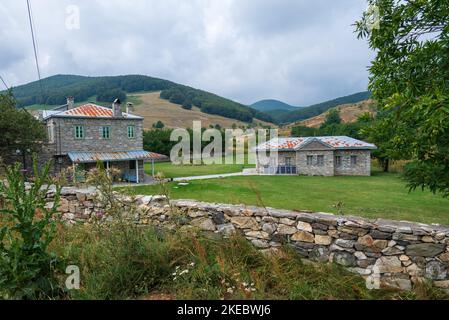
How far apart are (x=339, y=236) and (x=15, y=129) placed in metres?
21.4

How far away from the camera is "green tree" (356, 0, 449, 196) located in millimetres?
3570

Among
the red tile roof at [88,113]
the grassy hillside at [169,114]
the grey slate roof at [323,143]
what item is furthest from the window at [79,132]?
the grassy hillside at [169,114]

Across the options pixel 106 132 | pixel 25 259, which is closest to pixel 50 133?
pixel 106 132

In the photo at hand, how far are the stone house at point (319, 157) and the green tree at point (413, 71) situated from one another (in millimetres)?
22397

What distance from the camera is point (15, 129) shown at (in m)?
17.7

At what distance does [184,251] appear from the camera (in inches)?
141

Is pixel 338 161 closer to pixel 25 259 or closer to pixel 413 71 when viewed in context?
pixel 413 71

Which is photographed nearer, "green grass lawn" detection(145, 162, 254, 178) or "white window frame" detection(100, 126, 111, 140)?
"white window frame" detection(100, 126, 111, 140)

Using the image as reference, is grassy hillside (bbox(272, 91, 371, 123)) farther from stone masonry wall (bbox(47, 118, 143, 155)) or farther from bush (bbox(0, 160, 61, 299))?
bush (bbox(0, 160, 61, 299))

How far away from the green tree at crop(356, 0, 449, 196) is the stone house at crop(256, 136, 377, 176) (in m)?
22.4

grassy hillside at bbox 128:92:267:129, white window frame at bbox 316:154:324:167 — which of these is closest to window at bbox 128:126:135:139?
white window frame at bbox 316:154:324:167

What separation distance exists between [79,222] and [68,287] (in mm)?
2165
